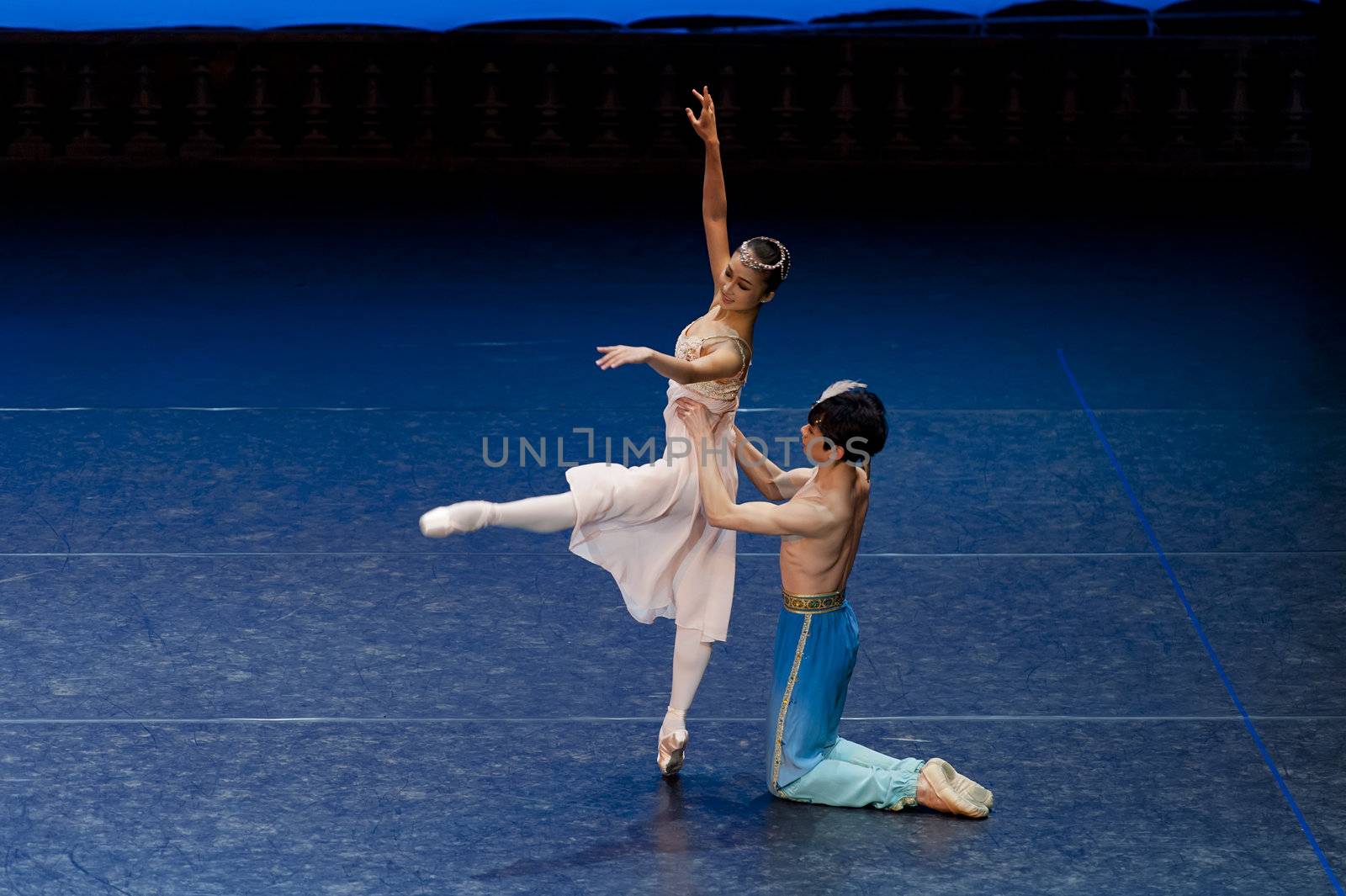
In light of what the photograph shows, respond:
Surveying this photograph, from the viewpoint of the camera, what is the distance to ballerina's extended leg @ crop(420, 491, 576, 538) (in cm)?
415

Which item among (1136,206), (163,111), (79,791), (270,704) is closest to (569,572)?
(270,704)

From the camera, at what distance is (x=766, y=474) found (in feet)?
14.9

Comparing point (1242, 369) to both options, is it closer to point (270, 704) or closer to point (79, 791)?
point (270, 704)

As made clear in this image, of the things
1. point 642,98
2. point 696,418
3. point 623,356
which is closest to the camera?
point 623,356

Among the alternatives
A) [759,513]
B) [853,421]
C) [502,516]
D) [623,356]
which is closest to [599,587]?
[502,516]

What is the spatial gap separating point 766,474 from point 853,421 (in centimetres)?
45

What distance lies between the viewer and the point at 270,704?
187 inches

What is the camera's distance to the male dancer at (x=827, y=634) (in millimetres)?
4180

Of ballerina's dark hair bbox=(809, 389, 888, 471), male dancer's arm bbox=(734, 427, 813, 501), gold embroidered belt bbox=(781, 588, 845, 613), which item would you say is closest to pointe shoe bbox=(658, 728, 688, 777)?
gold embroidered belt bbox=(781, 588, 845, 613)

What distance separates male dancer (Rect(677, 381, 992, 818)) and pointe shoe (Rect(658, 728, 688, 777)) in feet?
0.77

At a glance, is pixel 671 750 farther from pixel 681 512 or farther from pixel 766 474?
pixel 766 474

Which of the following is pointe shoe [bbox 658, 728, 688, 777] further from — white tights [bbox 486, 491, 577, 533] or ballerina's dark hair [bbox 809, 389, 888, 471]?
ballerina's dark hair [bbox 809, 389, 888, 471]

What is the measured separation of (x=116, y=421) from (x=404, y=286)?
2547 mm

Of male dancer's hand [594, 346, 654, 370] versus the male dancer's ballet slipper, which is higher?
male dancer's hand [594, 346, 654, 370]
